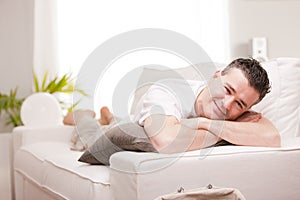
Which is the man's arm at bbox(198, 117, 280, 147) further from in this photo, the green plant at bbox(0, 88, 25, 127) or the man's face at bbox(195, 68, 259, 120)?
the green plant at bbox(0, 88, 25, 127)

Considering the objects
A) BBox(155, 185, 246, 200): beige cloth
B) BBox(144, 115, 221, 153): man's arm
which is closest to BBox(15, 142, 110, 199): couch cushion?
BBox(144, 115, 221, 153): man's arm

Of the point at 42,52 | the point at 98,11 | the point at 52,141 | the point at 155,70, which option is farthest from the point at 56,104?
the point at 155,70

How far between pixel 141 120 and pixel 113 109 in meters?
0.13

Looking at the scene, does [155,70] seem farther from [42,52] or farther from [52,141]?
[42,52]

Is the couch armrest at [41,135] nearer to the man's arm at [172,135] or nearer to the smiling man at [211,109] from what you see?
the smiling man at [211,109]

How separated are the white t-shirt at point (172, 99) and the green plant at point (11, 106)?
252 cm

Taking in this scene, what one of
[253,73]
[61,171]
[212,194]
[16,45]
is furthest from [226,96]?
[16,45]

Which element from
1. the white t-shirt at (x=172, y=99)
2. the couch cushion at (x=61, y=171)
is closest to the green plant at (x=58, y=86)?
the couch cushion at (x=61, y=171)

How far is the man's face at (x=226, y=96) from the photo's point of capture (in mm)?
2100

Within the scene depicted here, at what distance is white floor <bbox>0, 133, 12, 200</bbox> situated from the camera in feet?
12.7

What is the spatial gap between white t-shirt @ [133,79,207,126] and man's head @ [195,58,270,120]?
0.10 ft

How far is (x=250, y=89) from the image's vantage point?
2117 mm

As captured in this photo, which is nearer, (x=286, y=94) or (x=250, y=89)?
(x=250, y=89)

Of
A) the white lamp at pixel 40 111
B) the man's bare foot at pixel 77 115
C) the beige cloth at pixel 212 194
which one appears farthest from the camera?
the white lamp at pixel 40 111
